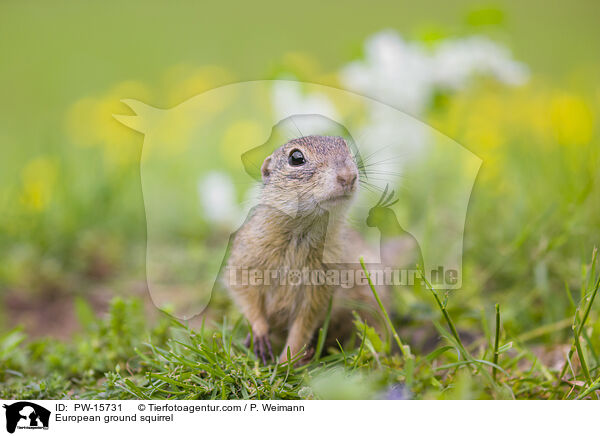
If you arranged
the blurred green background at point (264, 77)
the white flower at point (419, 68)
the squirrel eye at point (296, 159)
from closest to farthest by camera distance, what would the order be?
the squirrel eye at point (296, 159)
the blurred green background at point (264, 77)
the white flower at point (419, 68)

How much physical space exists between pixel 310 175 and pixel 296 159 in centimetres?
7

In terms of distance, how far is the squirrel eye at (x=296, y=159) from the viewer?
1.57 m

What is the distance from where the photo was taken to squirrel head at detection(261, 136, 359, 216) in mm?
1498

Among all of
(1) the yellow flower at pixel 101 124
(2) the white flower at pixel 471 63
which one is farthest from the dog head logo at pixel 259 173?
(1) the yellow flower at pixel 101 124

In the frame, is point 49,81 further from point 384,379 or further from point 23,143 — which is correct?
point 384,379

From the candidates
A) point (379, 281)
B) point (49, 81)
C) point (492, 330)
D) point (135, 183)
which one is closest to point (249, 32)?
point (135, 183)

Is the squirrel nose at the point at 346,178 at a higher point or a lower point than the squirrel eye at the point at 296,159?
lower

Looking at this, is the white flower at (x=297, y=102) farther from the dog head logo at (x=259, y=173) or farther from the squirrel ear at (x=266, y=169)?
the squirrel ear at (x=266, y=169)

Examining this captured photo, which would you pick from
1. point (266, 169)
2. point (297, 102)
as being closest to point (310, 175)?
point (266, 169)

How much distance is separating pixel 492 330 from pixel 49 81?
2800mm

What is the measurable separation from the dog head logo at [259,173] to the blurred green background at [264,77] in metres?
0.12
